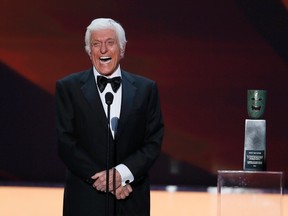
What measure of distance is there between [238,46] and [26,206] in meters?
2.59

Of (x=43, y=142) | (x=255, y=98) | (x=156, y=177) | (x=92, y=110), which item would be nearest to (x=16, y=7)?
(x=43, y=142)

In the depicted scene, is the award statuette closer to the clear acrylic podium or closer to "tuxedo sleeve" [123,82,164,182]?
the clear acrylic podium

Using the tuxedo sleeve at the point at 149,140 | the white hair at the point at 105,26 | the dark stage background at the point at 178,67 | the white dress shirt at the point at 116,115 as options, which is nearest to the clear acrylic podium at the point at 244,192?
the tuxedo sleeve at the point at 149,140

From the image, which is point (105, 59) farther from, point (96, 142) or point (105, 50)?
point (96, 142)

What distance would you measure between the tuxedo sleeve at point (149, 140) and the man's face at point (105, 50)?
0.20 m

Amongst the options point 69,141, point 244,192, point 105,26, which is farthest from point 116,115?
point 244,192

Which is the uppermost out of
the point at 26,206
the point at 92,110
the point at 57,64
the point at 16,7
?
the point at 16,7

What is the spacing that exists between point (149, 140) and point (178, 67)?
14.5 feet

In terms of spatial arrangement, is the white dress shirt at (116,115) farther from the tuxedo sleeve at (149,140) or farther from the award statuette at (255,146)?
the award statuette at (255,146)

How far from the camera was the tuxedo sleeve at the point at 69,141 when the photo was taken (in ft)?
10.1

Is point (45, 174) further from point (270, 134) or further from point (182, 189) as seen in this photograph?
point (270, 134)

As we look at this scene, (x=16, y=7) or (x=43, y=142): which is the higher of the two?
(x=16, y=7)

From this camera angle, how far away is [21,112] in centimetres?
773

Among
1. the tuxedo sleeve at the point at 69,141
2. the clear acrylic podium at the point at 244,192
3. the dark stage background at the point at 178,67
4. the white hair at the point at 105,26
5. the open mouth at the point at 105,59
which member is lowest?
the clear acrylic podium at the point at 244,192
